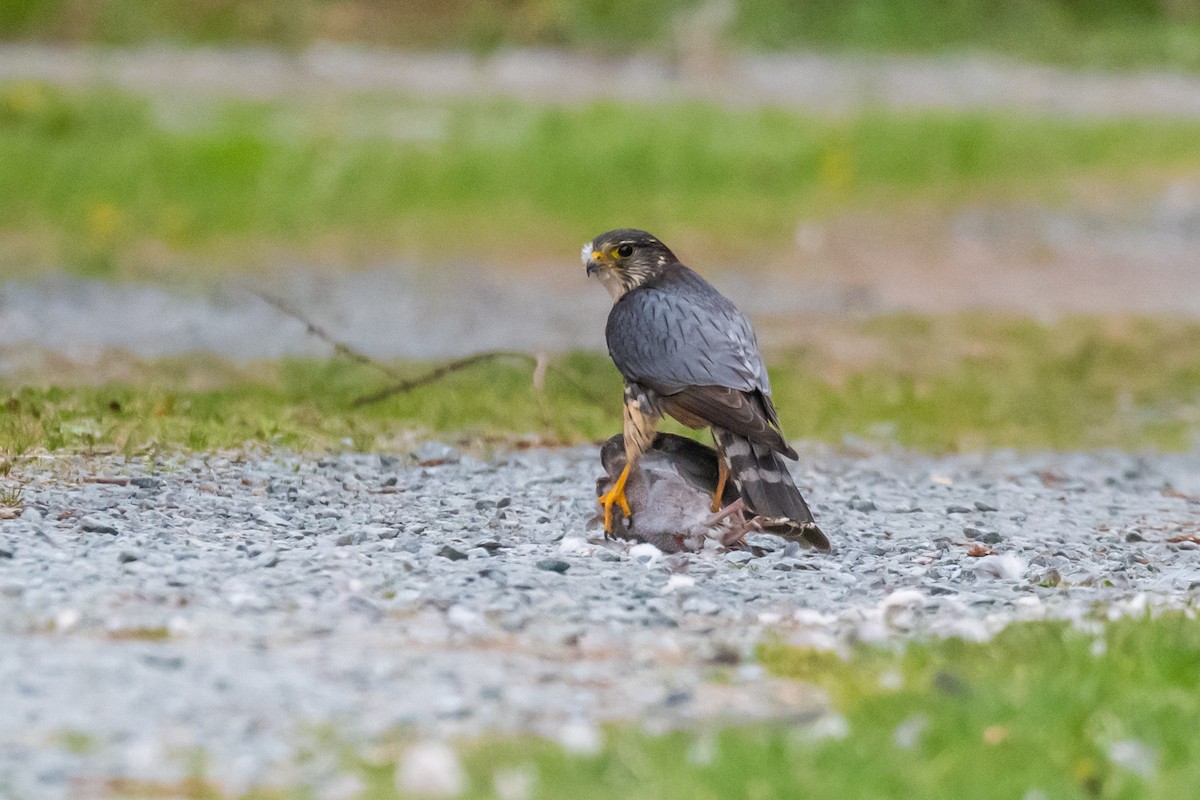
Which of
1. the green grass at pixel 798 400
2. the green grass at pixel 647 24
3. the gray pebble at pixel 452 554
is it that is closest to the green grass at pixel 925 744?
the gray pebble at pixel 452 554

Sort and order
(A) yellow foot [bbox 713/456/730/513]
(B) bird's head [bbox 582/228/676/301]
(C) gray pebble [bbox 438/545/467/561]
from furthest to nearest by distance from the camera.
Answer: (B) bird's head [bbox 582/228/676/301], (A) yellow foot [bbox 713/456/730/513], (C) gray pebble [bbox 438/545/467/561]

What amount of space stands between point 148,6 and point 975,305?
14.0 metres

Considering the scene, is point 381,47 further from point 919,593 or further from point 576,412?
point 919,593

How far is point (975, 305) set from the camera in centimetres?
1455

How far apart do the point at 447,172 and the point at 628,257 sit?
32.9 feet

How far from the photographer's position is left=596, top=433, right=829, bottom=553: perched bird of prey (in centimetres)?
Answer: 655

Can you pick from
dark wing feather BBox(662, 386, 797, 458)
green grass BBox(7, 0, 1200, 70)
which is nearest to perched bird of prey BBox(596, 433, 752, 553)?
dark wing feather BBox(662, 386, 797, 458)

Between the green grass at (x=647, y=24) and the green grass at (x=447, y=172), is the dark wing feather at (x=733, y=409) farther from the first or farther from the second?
the green grass at (x=647, y=24)

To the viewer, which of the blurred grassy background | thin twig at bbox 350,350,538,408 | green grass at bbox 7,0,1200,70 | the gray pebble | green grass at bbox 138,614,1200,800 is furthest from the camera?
green grass at bbox 7,0,1200,70

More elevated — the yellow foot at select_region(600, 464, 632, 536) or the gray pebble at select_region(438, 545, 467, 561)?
the yellow foot at select_region(600, 464, 632, 536)

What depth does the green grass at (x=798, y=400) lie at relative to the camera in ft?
26.9

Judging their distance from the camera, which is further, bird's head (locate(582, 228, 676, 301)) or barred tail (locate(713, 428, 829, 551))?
bird's head (locate(582, 228, 676, 301))

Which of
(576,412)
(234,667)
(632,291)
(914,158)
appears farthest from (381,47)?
(234,667)

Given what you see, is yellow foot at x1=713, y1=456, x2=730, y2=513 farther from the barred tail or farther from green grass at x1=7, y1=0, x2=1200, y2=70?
green grass at x1=7, y1=0, x2=1200, y2=70
